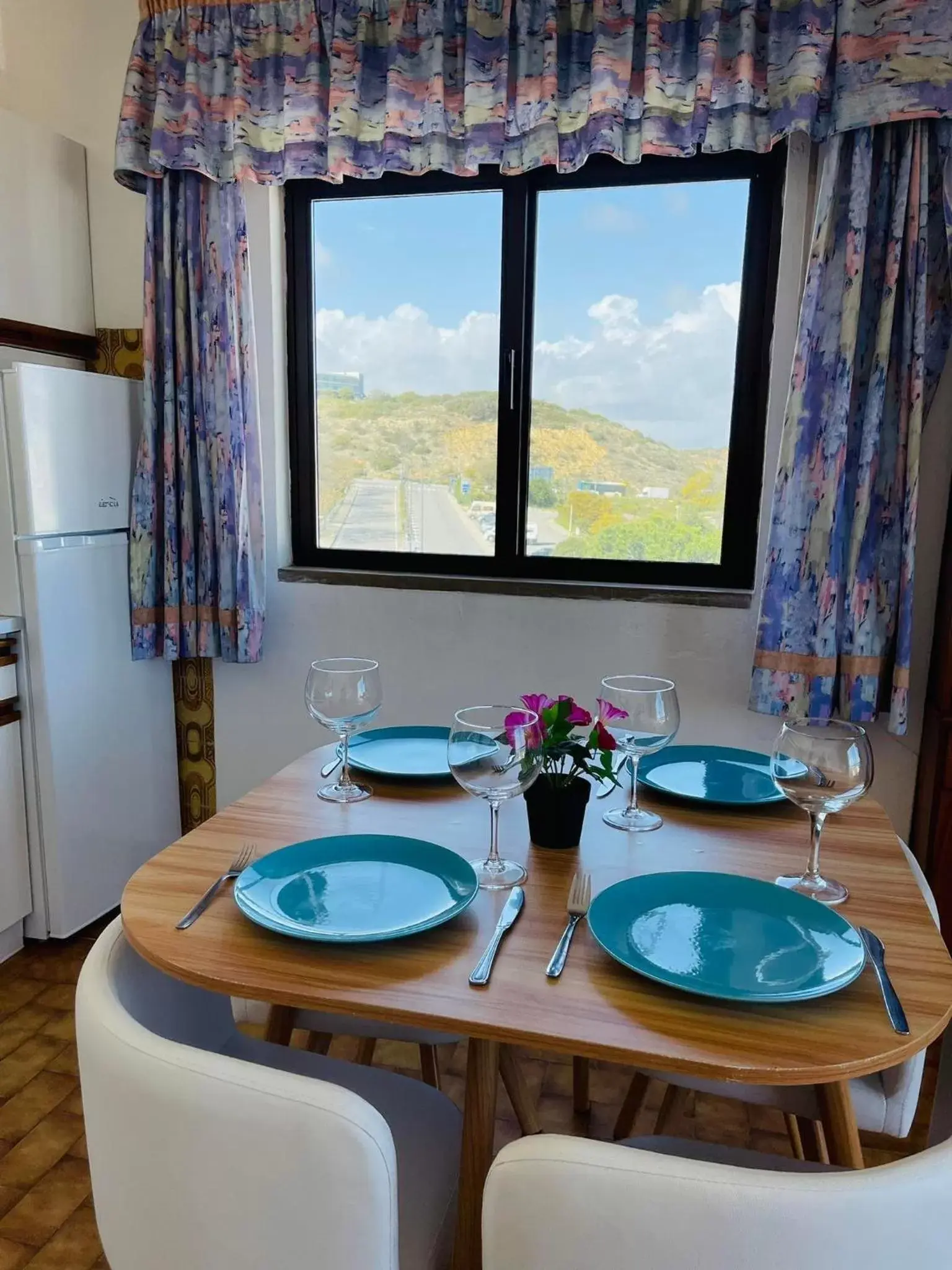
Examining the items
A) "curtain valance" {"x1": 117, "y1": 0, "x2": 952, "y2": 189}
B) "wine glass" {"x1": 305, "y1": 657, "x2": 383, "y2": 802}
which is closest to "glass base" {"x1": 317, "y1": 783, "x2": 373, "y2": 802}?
"wine glass" {"x1": 305, "y1": 657, "x2": 383, "y2": 802}

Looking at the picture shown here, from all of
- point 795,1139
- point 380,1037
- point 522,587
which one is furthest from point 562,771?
point 522,587

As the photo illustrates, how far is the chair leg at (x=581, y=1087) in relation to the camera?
175cm

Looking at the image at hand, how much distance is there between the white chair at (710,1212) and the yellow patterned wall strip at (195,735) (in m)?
2.33

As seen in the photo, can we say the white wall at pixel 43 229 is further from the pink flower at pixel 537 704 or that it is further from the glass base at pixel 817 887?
the glass base at pixel 817 887

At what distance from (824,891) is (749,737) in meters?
1.35

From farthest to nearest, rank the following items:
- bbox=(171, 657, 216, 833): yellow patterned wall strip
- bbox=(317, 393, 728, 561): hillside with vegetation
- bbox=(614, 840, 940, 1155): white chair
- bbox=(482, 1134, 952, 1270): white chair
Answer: bbox=(171, 657, 216, 833): yellow patterned wall strip → bbox=(317, 393, 728, 561): hillside with vegetation → bbox=(614, 840, 940, 1155): white chair → bbox=(482, 1134, 952, 1270): white chair

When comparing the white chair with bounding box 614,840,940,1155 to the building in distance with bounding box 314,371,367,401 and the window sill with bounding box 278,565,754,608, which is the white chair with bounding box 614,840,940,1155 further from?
the building in distance with bounding box 314,371,367,401

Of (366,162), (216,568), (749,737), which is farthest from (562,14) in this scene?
(749,737)

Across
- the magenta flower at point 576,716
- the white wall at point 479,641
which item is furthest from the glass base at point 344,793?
the white wall at point 479,641

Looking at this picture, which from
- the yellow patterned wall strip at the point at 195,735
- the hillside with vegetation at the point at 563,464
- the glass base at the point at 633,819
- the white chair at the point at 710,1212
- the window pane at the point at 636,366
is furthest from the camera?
the yellow patterned wall strip at the point at 195,735

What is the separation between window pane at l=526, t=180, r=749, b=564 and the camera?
7.64 ft

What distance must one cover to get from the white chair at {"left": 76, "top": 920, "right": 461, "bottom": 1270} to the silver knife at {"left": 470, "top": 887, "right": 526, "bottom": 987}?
0.16 metres

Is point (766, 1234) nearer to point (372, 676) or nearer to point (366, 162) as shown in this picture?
point (372, 676)

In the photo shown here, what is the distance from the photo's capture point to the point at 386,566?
2.69 m
